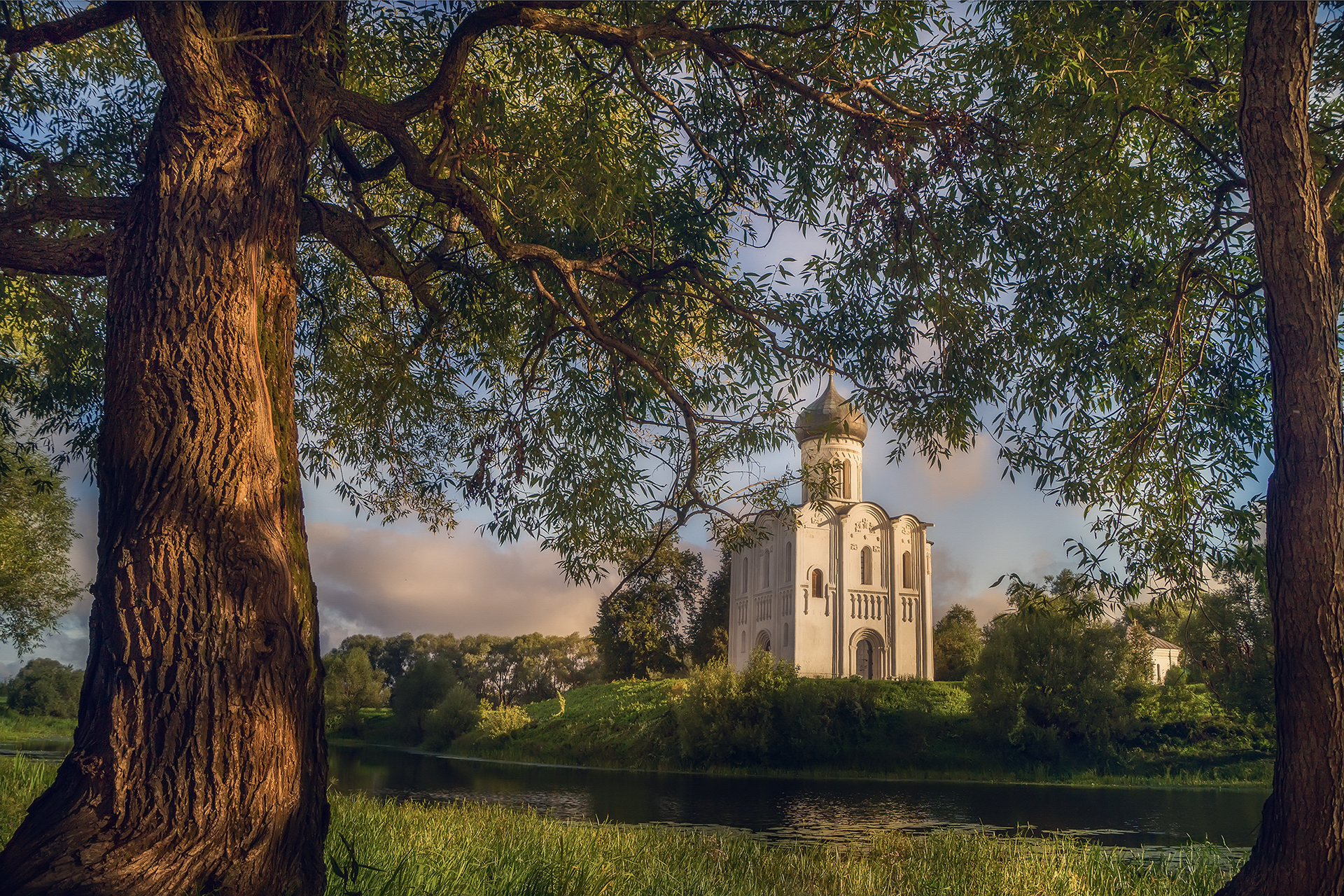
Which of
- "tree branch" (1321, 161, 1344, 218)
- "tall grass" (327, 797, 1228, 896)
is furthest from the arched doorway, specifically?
"tree branch" (1321, 161, 1344, 218)

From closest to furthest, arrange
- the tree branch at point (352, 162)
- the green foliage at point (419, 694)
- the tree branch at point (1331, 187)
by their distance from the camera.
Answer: the tree branch at point (1331, 187) → the tree branch at point (352, 162) → the green foliage at point (419, 694)

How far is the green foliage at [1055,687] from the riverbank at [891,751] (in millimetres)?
676

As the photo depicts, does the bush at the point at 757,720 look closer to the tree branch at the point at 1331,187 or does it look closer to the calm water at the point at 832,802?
the calm water at the point at 832,802

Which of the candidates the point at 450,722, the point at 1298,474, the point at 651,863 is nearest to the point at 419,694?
the point at 450,722

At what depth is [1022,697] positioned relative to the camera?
88.8 ft

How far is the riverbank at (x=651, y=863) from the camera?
13.6 feet

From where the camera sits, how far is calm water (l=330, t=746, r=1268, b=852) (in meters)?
13.9

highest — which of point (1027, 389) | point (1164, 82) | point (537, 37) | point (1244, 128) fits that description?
point (537, 37)

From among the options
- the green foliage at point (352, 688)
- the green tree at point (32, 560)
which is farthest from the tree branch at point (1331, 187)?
the green foliage at point (352, 688)

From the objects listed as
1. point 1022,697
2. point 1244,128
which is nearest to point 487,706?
point 1022,697

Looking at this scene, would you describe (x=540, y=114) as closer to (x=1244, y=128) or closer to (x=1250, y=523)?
(x=1244, y=128)

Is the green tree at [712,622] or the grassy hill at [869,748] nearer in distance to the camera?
the grassy hill at [869,748]

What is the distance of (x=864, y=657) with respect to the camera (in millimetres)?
45375

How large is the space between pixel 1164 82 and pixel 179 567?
21.8ft
